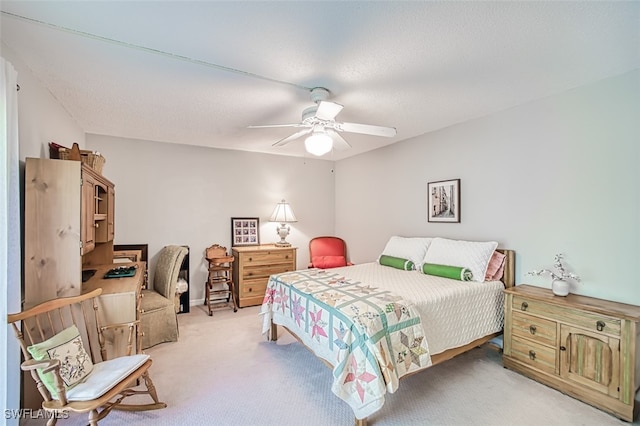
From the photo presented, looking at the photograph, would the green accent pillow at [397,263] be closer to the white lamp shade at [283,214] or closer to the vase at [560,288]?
the vase at [560,288]

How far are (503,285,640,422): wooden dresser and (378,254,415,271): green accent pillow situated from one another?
3.39 feet

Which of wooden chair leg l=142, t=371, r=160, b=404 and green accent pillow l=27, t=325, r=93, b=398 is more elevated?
green accent pillow l=27, t=325, r=93, b=398

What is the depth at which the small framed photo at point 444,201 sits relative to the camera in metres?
3.46

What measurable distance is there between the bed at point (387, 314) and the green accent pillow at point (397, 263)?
14 mm

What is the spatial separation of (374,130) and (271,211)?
290 cm

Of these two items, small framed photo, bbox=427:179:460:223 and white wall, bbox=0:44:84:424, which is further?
small framed photo, bbox=427:179:460:223

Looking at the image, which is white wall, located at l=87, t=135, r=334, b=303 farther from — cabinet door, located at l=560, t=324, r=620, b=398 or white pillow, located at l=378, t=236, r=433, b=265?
cabinet door, located at l=560, t=324, r=620, b=398

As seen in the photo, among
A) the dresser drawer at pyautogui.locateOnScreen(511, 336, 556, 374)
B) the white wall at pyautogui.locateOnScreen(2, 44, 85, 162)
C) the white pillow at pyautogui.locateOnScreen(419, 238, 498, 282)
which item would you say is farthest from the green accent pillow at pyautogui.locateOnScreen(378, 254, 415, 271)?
the white wall at pyautogui.locateOnScreen(2, 44, 85, 162)

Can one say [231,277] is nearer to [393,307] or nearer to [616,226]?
[393,307]

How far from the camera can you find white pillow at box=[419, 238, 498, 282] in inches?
113

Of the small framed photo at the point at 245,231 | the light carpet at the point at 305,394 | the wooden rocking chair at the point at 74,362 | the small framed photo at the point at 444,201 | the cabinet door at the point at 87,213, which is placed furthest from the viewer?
the small framed photo at the point at 245,231

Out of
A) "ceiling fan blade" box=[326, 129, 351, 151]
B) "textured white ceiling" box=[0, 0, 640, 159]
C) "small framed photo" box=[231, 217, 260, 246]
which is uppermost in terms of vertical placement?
"textured white ceiling" box=[0, 0, 640, 159]

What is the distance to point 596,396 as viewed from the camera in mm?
2088

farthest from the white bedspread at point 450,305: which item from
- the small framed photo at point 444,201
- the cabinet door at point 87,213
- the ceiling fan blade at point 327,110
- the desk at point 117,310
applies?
the cabinet door at point 87,213
